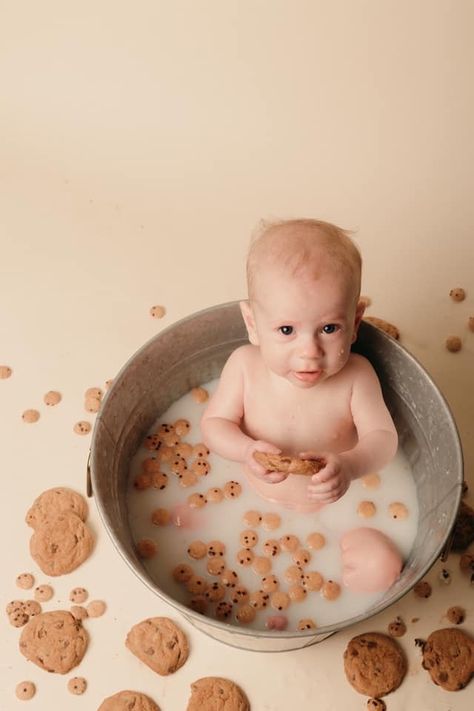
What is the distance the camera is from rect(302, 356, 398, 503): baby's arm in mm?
972

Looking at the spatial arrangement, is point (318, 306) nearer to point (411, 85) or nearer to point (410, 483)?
point (410, 483)

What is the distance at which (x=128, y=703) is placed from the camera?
1.02m

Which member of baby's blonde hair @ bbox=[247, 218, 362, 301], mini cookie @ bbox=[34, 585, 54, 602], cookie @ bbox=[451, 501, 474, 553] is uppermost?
baby's blonde hair @ bbox=[247, 218, 362, 301]

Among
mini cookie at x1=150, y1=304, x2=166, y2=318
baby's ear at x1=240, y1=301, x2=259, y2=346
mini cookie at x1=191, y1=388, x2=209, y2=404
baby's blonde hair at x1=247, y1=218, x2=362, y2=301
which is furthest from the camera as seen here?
mini cookie at x1=150, y1=304, x2=166, y2=318

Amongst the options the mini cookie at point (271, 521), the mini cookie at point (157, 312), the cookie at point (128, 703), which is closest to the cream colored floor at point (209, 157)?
the mini cookie at point (157, 312)

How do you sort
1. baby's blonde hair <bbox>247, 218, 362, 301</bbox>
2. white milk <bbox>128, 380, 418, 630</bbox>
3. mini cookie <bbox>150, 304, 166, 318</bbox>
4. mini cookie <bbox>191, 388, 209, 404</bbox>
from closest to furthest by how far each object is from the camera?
baby's blonde hair <bbox>247, 218, 362, 301</bbox> < white milk <bbox>128, 380, 418, 630</bbox> < mini cookie <bbox>191, 388, 209, 404</bbox> < mini cookie <bbox>150, 304, 166, 318</bbox>

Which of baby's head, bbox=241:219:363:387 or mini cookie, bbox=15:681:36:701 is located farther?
mini cookie, bbox=15:681:36:701

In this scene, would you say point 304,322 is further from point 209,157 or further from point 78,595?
point 209,157

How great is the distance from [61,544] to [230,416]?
30 cm

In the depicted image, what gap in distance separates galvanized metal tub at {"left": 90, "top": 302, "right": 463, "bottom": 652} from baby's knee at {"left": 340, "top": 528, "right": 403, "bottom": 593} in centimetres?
2

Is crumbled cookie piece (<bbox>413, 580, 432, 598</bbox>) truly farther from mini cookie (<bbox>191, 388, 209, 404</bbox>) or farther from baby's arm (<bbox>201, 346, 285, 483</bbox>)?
mini cookie (<bbox>191, 388, 209, 404</bbox>)

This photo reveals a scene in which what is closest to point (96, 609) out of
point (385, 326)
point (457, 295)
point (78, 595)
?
point (78, 595)

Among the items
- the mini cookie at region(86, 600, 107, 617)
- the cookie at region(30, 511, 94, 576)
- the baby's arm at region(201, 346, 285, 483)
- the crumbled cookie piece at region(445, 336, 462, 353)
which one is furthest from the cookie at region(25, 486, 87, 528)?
the crumbled cookie piece at region(445, 336, 462, 353)

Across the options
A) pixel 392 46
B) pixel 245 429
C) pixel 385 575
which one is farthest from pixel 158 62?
pixel 385 575
